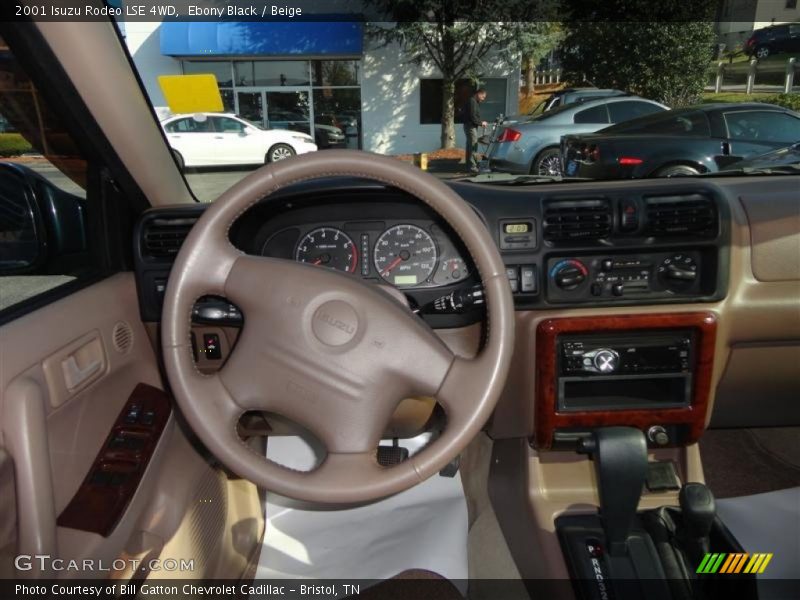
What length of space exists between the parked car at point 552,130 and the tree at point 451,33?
6.99 m

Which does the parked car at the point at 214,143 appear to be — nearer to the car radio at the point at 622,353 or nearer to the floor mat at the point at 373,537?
the car radio at the point at 622,353

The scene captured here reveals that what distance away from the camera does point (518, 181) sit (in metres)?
2.24

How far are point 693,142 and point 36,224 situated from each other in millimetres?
2480

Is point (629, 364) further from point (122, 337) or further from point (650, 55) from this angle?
point (122, 337)

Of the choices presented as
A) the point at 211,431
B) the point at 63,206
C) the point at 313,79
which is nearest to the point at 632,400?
the point at 211,431

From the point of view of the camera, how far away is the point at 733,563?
6.13ft

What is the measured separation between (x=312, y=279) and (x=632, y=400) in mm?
1347

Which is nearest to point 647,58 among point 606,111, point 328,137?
point 606,111

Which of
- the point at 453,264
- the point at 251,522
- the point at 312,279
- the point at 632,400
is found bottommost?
the point at 251,522

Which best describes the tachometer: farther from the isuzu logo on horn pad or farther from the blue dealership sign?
the blue dealership sign

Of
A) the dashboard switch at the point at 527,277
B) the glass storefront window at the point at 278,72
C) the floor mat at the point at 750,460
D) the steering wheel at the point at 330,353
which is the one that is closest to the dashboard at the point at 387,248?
the dashboard switch at the point at 527,277

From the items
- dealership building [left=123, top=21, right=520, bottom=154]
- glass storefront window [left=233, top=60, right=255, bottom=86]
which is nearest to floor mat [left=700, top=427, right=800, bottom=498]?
dealership building [left=123, top=21, right=520, bottom=154]

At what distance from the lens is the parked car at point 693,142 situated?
2352 millimetres

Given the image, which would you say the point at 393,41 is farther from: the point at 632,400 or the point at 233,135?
the point at 632,400
